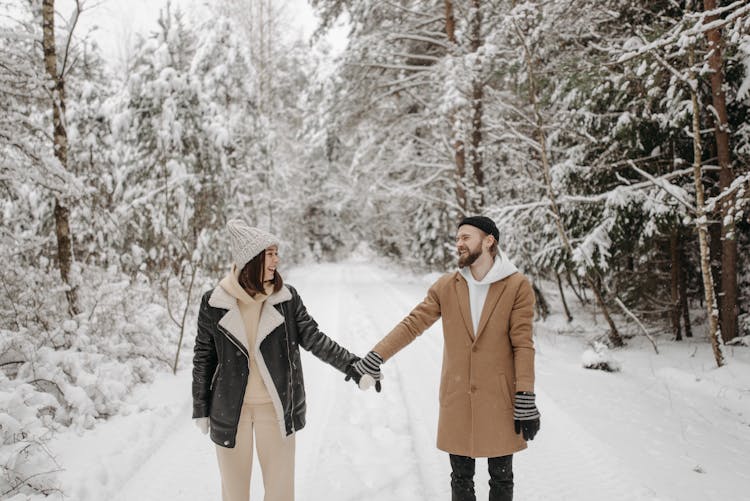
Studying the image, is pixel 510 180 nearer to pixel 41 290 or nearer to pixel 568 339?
pixel 568 339

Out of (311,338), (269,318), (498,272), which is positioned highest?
(498,272)

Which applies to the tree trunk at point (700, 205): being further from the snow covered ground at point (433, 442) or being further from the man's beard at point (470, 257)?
the man's beard at point (470, 257)

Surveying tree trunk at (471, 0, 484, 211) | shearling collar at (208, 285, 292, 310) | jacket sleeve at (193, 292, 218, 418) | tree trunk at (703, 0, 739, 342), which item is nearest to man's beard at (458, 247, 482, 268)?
shearling collar at (208, 285, 292, 310)

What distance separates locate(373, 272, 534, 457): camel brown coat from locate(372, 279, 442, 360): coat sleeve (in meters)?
0.22

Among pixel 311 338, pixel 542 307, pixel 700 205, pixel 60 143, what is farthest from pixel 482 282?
pixel 542 307

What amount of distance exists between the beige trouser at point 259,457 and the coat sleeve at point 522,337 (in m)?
1.45

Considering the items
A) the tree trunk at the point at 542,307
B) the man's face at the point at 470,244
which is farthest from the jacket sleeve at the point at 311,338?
the tree trunk at the point at 542,307

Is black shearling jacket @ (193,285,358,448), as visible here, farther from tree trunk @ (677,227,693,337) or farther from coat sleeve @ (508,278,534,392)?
tree trunk @ (677,227,693,337)

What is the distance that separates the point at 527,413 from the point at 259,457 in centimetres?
160

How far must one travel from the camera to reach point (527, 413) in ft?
8.55

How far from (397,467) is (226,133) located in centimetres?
860

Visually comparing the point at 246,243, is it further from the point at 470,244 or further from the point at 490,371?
the point at 490,371

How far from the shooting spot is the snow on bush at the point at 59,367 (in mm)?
3523

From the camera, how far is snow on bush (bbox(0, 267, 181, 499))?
352 cm
